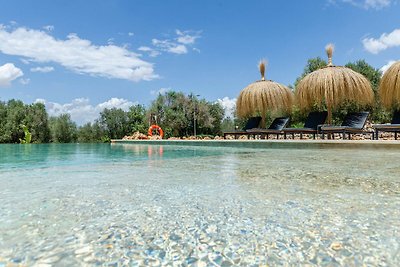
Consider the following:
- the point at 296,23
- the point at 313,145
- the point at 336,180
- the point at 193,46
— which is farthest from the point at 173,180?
the point at 193,46

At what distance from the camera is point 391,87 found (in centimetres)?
922

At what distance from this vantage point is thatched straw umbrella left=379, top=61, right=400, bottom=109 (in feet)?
29.8

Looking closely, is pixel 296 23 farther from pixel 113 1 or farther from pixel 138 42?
pixel 138 42

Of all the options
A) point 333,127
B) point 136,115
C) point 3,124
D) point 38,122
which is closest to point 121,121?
point 136,115

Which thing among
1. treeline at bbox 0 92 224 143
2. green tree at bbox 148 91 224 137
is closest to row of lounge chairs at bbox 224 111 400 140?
green tree at bbox 148 91 224 137

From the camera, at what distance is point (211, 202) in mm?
2166

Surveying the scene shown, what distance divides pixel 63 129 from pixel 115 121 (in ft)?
20.5

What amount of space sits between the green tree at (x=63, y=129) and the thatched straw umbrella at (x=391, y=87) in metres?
29.1

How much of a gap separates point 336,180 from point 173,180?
1.66 m

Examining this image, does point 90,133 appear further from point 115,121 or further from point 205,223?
point 205,223

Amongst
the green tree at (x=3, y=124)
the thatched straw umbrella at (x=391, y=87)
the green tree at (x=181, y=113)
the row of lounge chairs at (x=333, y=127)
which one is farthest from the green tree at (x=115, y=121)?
the thatched straw umbrella at (x=391, y=87)

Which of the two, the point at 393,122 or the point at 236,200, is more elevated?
the point at 393,122

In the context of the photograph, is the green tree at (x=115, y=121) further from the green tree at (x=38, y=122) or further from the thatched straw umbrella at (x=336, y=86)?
the thatched straw umbrella at (x=336, y=86)

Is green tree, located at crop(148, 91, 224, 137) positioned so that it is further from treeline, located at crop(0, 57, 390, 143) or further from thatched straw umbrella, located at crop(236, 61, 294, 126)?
thatched straw umbrella, located at crop(236, 61, 294, 126)
